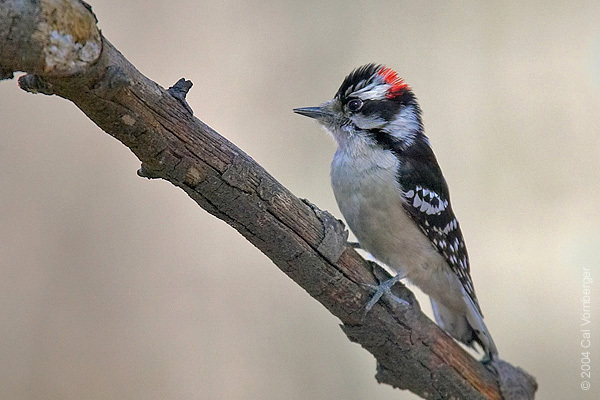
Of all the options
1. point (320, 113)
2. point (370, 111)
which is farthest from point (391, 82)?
point (320, 113)

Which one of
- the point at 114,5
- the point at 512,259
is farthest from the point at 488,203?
the point at 114,5

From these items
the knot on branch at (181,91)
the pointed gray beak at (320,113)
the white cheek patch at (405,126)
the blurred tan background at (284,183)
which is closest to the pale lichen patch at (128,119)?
the knot on branch at (181,91)

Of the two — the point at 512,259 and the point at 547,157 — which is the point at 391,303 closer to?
the point at 512,259

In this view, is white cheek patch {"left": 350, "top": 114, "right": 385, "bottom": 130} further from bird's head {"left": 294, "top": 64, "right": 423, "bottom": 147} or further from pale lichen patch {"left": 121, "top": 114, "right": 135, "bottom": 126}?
pale lichen patch {"left": 121, "top": 114, "right": 135, "bottom": 126}

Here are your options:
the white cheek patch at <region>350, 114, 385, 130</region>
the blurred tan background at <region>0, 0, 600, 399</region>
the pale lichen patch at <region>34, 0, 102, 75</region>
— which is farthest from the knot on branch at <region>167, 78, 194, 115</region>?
the blurred tan background at <region>0, 0, 600, 399</region>

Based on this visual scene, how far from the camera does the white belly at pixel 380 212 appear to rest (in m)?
2.79

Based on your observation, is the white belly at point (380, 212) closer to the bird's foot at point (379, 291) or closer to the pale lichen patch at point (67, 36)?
the bird's foot at point (379, 291)

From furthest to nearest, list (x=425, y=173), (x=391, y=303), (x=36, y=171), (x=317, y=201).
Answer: (x=317, y=201)
(x=36, y=171)
(x=425, y=173)
(x=391, y=303)

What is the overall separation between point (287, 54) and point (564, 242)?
7.27 feet

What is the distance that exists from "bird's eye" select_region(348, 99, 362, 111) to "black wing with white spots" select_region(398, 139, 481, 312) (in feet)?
0.96

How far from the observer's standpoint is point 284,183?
415 cm

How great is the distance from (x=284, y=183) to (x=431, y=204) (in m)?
1.43

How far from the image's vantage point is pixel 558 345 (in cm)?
417

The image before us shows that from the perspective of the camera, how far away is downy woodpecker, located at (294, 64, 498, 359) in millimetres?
2811
